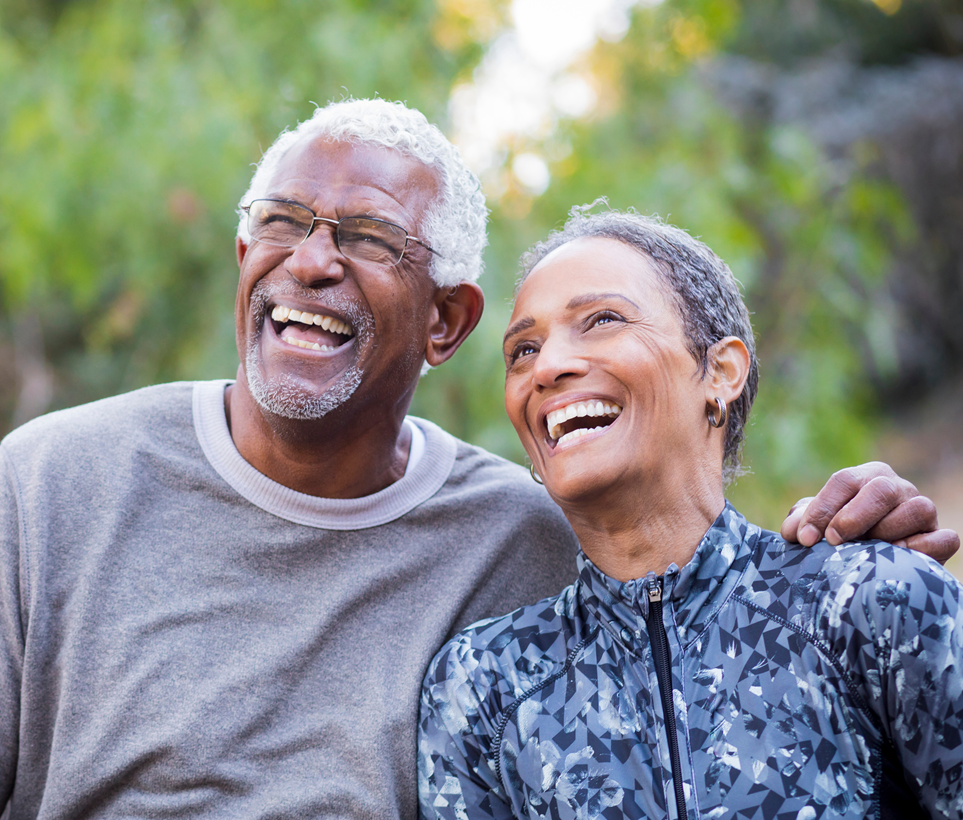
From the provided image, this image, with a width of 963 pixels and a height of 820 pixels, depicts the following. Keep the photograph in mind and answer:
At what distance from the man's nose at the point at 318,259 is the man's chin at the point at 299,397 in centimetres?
22

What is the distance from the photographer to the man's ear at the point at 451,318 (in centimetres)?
232

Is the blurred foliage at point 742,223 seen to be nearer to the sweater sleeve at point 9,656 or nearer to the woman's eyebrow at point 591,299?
the woman's eyebrow at point 591,299

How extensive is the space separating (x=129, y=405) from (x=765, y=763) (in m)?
1.59

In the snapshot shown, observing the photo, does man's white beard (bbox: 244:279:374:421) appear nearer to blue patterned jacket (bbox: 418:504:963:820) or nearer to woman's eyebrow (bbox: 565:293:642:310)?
woman's eyebrow (bbox: 565:293:642:310)

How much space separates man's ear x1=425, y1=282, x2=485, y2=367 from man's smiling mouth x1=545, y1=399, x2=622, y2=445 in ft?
1.91

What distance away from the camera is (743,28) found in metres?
9.73

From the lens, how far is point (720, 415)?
1.81 metres

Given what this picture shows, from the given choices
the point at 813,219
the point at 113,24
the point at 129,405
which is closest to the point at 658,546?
the point at 129,405

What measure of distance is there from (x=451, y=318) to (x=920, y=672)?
1366 mm

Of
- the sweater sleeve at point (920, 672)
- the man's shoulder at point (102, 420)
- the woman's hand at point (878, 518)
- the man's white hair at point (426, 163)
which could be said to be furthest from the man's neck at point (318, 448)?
the sweater sleeve at point (920, 672)

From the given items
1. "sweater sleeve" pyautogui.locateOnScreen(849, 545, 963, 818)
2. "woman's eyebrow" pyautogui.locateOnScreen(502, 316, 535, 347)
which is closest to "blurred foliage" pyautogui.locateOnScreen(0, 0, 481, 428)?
"woman's eyebrow" pyautogui.locateOnScreen(502, 316, 535, 347)

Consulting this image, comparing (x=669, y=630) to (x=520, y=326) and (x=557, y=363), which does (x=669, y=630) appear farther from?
(x=520, y=326)

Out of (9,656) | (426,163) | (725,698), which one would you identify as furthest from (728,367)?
(9,656)

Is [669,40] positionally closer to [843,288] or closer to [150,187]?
[843,288]
